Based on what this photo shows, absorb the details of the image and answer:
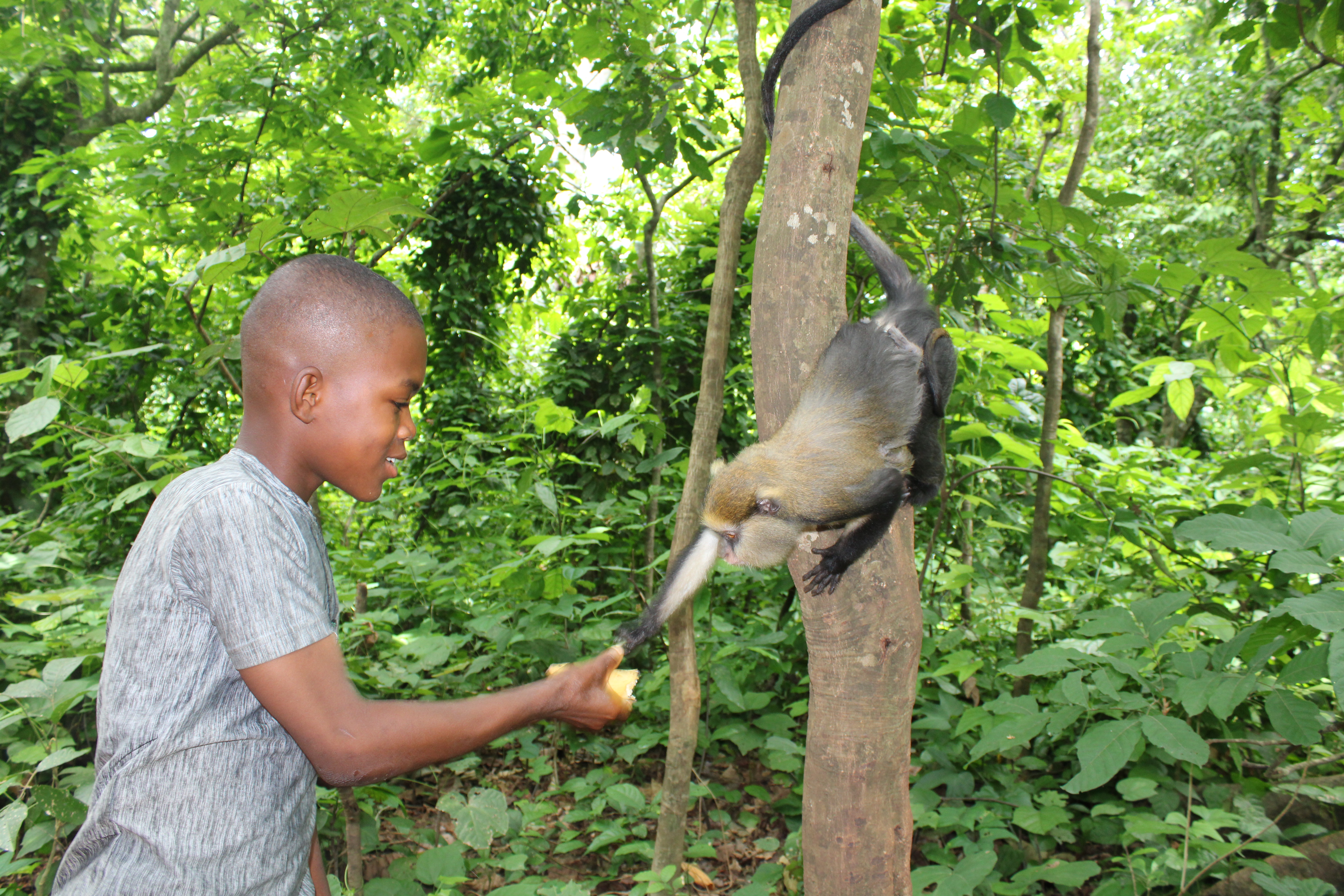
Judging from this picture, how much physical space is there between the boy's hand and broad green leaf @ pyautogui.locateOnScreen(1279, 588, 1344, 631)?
1612mm

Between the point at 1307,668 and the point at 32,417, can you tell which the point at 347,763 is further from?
the point at 1307,668

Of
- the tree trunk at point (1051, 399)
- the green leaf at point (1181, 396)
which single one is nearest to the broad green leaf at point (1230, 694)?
the green leaf at point (1181, 396)

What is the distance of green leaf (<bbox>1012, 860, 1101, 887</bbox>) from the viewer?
2.46 metres

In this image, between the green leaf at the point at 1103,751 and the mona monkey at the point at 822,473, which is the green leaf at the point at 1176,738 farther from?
the mona monkey at the point at 822,473

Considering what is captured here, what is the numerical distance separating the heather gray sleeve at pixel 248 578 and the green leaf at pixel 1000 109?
2553 mm

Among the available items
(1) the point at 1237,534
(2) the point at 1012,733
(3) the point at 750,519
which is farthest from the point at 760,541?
(1) the point at 1237,534

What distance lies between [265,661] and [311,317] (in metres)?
0.63

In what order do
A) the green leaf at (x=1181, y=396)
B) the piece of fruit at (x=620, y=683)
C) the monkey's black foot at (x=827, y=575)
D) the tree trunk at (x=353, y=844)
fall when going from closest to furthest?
the piece of fruit at (x=620, y=683) → the monkey's black foot at (x=827, y=575) → the tree trunk at (x=353, y=844) → the green leaf at (x=1181, y=396)

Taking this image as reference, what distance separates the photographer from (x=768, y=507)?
2.08 metres

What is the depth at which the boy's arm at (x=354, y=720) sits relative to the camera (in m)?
1.22

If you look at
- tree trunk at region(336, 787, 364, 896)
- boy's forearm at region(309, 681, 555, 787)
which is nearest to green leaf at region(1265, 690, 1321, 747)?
boy's forearm at region(309, 681, 555, 787)

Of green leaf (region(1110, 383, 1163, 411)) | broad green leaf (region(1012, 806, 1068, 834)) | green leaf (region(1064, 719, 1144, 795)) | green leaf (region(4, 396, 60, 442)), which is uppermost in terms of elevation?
green leaf (region(1110, 383, 1163, 411))

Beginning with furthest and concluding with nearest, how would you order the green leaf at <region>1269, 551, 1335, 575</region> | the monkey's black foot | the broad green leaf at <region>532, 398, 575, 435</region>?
the broad green leaf at <region>532, 398, 575, 435</region> < the green leaf at <region>1269, 551, 1335, 575</region> < the monkey's black foot

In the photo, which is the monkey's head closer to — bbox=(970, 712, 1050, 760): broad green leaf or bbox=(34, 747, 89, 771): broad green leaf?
bbox=(970, 712, 1050, 760): broad green leaf
